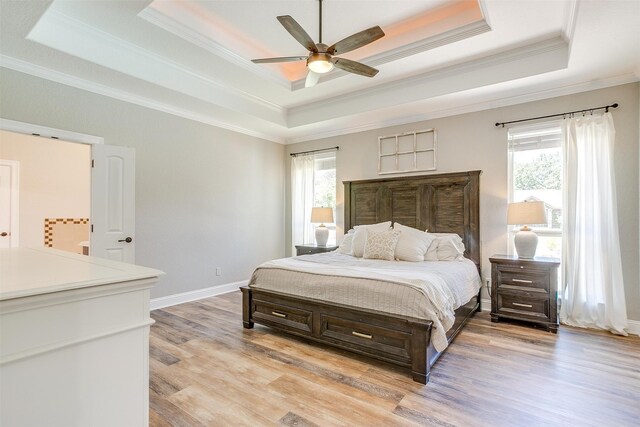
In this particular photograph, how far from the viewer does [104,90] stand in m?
3.68

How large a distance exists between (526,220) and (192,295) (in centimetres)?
442

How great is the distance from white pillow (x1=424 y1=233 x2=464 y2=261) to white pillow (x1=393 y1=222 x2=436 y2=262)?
2.5 inches

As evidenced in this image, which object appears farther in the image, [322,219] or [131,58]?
[322,219]

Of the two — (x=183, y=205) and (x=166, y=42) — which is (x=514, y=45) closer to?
(x=166, y=42)

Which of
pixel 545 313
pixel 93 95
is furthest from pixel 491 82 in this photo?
pixel 93 95

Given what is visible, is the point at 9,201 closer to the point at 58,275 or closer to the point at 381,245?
the point at 58,275

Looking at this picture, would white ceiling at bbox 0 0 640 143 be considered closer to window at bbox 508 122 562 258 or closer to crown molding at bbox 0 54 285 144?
crown molding at bbox 0 54 285 144

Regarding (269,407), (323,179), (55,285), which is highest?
(323,179)

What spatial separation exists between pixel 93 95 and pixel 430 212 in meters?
4.42

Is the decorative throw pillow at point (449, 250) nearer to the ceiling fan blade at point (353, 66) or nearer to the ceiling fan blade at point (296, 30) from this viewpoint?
the ceiling fan blade at point (353, 66)

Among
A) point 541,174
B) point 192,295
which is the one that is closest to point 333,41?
point 541,174

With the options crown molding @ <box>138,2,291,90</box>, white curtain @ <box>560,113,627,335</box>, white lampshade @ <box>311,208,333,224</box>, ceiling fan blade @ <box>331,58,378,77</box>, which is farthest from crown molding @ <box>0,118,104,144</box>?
white curtain @ <box>560,113,627,335</box>

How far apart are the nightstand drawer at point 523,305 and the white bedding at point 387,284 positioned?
12.1 inches

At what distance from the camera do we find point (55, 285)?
94 centimetres
